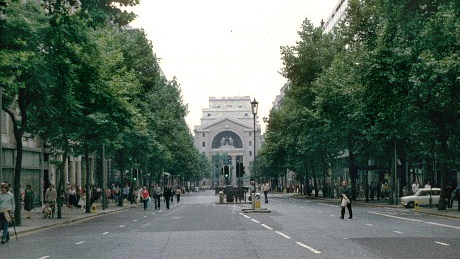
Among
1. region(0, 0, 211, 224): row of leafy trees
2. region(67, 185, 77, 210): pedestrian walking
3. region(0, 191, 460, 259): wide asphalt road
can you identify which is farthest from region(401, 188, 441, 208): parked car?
region(67, 185, 77, 210): pedestrian walking

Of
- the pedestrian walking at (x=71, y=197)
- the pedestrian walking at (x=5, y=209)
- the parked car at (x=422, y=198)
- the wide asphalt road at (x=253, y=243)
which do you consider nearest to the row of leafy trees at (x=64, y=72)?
the pedestrian walking at (x=5, y=209)

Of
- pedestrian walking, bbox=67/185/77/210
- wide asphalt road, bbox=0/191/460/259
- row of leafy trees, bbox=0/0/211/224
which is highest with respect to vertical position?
row of leafy trees, bbox=0/0/211/224

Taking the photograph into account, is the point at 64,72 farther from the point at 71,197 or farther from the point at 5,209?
the point at 71,197

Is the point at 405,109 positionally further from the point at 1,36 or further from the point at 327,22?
the point at 327,22

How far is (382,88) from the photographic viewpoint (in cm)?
4162

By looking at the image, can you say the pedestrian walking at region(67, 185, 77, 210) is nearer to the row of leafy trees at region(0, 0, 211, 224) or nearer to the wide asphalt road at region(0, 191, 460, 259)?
the row of leafy trees at region(0, 0, 211, 224)

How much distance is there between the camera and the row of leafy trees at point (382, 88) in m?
31.6

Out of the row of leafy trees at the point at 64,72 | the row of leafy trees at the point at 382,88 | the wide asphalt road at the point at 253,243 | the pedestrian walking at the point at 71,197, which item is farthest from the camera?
the pedestrian walking at the point at 71,197

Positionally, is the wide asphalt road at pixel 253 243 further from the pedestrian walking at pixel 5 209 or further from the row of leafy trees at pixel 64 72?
the row of leafy trees at pixel 64 72

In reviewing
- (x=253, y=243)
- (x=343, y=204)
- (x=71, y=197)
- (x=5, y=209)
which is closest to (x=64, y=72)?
(x=5, y=209)

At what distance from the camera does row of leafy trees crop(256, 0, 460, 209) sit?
31.6 m

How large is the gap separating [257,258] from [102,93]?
23316mm

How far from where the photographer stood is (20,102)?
32.3m

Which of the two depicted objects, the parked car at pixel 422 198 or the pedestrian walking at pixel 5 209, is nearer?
the pedestrian walking at pixel 5 209
